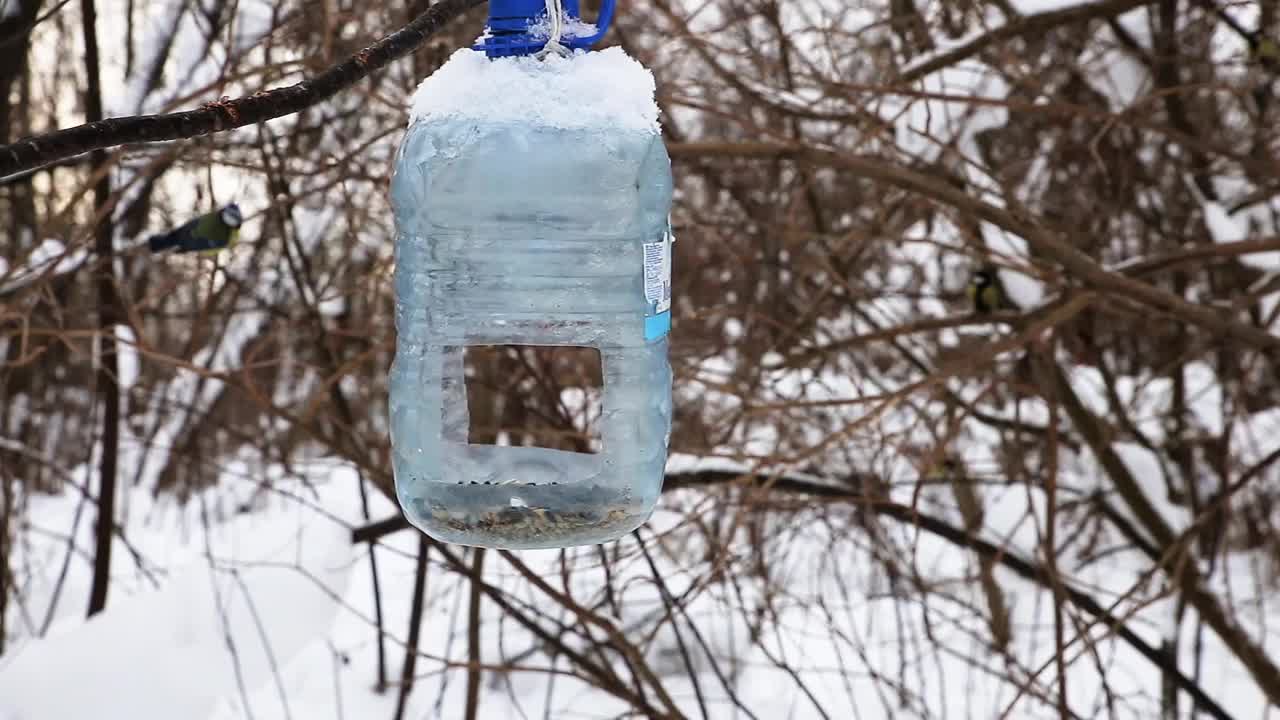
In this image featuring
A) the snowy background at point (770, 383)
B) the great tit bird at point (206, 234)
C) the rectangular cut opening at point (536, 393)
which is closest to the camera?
the great tit bird at point (206, 234)

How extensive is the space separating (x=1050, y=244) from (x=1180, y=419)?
2.16 metres

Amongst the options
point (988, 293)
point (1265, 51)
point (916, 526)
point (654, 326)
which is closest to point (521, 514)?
point (654, 326)

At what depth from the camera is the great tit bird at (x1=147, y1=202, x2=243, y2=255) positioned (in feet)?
7.29

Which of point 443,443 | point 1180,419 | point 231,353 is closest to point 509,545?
point 443,443

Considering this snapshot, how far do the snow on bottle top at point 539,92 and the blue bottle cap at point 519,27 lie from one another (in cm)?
2

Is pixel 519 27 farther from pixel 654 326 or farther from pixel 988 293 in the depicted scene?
pixel 988 293

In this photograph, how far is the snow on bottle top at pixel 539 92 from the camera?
1.09m

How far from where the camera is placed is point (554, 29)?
103 cm

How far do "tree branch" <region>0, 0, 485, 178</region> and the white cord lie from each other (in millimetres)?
129

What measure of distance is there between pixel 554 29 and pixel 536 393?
1.95m

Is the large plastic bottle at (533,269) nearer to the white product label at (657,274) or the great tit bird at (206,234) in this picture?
the white product label at (657,274)

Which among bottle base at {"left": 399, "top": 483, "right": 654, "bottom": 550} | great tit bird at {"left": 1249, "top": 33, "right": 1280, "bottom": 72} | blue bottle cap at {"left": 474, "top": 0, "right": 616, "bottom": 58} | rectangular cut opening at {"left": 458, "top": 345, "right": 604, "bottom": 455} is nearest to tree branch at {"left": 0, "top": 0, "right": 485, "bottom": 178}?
blue bottle cap at {"left": 474, "top": 0, "right": 616, "bottom": 58}

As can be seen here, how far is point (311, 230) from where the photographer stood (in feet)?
13.4

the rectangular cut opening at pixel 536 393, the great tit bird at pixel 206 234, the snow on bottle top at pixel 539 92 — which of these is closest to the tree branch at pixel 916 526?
the rectangular cut opening at pixel 536 393
